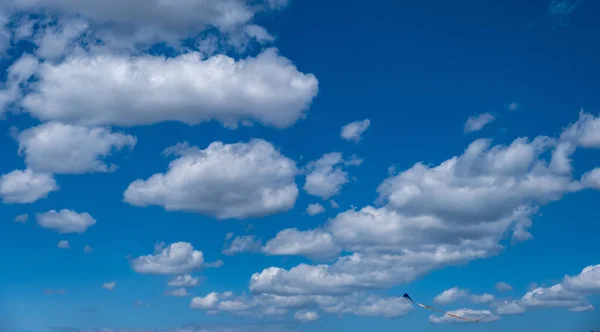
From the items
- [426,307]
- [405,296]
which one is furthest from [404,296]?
[426,307]

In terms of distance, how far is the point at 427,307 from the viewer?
558 ft

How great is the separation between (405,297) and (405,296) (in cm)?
70

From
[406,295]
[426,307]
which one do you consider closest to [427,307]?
[426,307]

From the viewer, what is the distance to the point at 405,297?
168 meters

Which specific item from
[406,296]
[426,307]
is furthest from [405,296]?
[426,307]

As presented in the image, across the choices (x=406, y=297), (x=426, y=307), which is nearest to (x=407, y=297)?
(x=406, y=297)

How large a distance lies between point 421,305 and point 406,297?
29.2 ft

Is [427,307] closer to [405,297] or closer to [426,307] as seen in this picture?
[426,307]

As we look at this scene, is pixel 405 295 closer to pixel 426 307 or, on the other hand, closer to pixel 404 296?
pixel 404 296

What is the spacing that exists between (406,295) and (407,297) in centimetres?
190

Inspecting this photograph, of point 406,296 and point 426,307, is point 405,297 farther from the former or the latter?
point 426,307

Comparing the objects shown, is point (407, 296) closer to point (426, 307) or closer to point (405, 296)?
point (405, 296)

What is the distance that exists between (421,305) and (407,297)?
8.79m

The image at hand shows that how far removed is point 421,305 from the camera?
555ft
